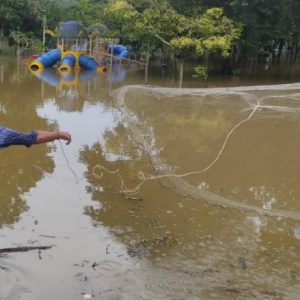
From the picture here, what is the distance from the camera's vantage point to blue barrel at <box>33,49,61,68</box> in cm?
2277

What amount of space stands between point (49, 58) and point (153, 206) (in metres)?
18.9

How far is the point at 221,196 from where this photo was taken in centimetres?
601

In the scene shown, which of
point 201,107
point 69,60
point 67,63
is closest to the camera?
point 201,107

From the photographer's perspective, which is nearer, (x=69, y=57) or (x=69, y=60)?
(x=69, y=60)

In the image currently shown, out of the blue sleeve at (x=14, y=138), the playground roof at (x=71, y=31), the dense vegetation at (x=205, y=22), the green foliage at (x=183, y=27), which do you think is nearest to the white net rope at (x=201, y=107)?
the blue sleeve at (x=14, y=138)

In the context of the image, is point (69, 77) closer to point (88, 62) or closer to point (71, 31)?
point (88, 62)

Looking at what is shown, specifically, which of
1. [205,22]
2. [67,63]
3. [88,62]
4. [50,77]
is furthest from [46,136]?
[88,62]

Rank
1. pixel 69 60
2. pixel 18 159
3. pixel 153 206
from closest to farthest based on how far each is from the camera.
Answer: pixel 153 206
pixel 18 159
pixel 69 60

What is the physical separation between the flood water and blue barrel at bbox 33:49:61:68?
11746 mm

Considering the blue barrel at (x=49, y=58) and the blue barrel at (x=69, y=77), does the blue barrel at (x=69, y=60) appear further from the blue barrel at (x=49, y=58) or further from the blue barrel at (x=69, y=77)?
the blue barrel at (x=69, y=77)

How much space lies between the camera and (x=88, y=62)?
76.7 ft

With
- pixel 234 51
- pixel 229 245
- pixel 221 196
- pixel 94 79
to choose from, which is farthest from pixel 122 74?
pixel 229 245

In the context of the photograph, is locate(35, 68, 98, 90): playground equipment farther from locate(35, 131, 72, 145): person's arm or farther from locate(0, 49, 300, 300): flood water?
locate(35, 131, 72, 145): person's arm

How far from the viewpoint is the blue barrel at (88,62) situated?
23.3m
